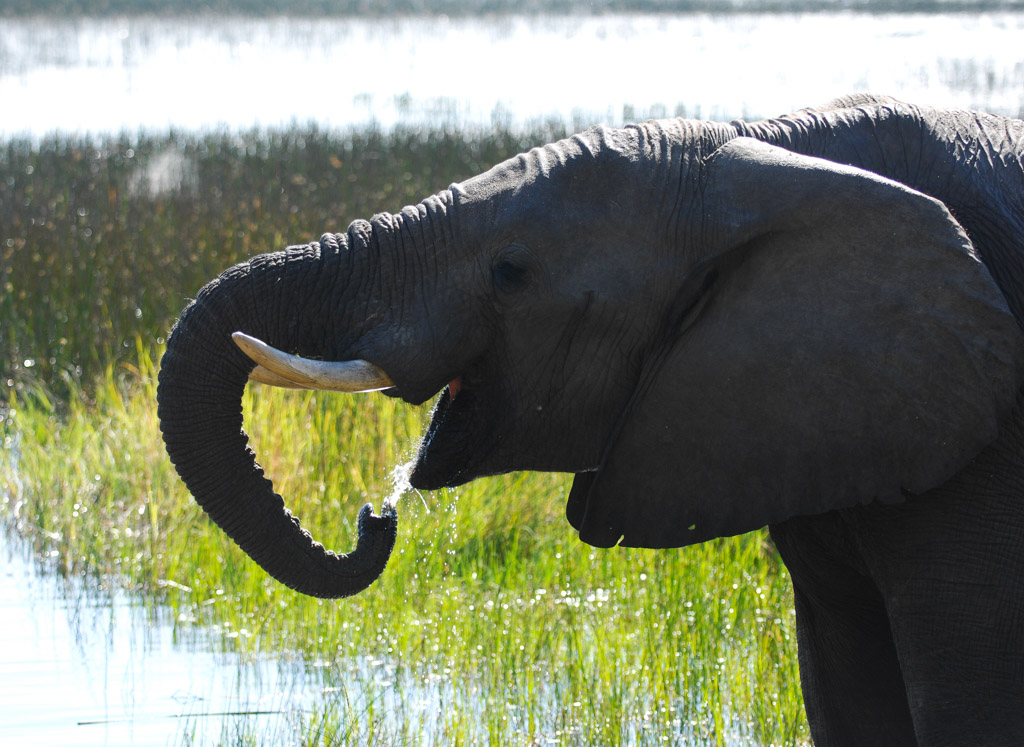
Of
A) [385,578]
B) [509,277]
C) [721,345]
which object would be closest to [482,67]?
A: [385,578]

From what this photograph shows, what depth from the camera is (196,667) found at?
6.23 m

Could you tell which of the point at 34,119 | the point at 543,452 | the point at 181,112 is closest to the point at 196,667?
the point at 543,452

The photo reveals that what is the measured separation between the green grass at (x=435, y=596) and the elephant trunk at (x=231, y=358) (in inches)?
25.3

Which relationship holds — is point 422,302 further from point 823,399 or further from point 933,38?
point 933,38

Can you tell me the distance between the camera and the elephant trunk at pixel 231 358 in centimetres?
348

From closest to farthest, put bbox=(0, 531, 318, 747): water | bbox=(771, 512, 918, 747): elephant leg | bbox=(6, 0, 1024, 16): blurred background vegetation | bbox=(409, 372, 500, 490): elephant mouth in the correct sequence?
1. bbox=(409, 372, 500, 490): elephant mouth
2. bbox=(771, 512, 918, 747): elephant leg
3. bbox=(0, 531, 318, 747): water
4. bbox=(6, 0, 1024, 16): blurred background vegetation

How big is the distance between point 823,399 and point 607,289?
52 cm

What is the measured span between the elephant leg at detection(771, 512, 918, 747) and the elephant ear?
466 mm

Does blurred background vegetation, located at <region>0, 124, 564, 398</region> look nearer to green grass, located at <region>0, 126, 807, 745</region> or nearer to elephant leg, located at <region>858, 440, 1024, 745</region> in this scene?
green grass, located at <region>0, 126, 807, 745</region>

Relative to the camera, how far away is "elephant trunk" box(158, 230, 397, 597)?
3.48 m

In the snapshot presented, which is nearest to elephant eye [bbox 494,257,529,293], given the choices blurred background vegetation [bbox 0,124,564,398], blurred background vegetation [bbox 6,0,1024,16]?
blurred background vegetation [bbox 0,124,564,398]

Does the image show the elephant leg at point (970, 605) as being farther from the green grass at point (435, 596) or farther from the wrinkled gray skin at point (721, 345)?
the green grass at point (435, 596)

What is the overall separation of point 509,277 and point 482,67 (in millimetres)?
32786

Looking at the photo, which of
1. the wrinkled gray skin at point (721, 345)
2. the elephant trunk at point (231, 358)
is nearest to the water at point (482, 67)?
the wrinkled gray skin at point (721, 345)
